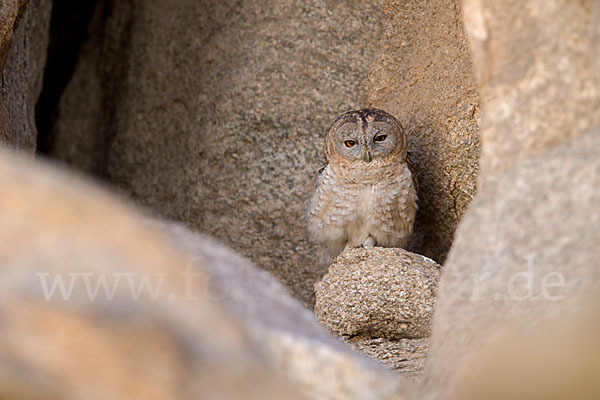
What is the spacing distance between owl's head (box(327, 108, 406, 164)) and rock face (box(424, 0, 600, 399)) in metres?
2.47

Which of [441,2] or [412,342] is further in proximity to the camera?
[441,2]

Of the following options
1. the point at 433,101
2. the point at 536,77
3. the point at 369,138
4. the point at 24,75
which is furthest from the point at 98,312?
the point at 24,75

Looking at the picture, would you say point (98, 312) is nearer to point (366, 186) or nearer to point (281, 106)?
point (366, 186)

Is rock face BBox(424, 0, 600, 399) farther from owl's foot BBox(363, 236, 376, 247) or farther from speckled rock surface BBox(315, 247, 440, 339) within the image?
owl's foot BBox(363, 236, 376, 247)

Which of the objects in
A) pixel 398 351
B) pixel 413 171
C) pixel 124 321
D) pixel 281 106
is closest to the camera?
pixel 124 321

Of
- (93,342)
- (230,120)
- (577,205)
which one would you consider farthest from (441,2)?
(93,342)

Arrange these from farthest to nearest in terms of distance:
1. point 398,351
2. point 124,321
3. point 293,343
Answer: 1. point 398,351
2. point 293,343
3. point 124,321

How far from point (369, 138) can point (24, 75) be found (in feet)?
7.89

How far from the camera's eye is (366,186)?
4961 mm

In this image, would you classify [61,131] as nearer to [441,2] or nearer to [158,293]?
[441,2]

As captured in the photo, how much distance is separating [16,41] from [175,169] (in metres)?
1.61

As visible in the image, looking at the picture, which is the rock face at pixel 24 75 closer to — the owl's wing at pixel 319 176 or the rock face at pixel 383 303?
the owl's wing at pixel 319 176

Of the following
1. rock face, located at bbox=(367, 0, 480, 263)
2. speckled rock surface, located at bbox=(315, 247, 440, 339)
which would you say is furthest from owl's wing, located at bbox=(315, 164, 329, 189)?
speckled rock surface, located at bbox=(315, 247, 440, 339)

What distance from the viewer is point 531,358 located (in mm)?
1795
